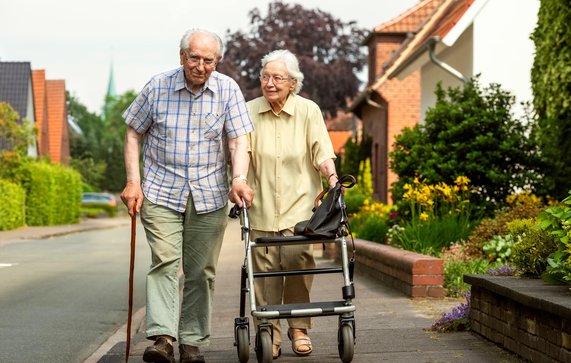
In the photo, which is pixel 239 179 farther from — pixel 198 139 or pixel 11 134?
pixel 11 134

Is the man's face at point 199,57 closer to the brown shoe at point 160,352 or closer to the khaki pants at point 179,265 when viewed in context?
the khaki pants at point 179,265

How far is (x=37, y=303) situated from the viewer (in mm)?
12383

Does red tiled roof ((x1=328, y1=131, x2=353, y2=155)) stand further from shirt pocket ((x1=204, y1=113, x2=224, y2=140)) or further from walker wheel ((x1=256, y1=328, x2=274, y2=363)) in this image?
walker wheel ((x1=256, y1=328, x2=274, y2=363))

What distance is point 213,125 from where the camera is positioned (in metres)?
6.89

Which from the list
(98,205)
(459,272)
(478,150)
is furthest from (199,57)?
(98,205)

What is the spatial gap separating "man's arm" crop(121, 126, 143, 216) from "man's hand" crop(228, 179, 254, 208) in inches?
21.7

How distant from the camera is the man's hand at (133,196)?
670 centimetres

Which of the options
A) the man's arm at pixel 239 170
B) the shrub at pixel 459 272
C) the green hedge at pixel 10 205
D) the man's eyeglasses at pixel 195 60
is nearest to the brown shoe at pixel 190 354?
the man's arm at pixel 239 170

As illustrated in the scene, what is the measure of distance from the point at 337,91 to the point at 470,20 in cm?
2525

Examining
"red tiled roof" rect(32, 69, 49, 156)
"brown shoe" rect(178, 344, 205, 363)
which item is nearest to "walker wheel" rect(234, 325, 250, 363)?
"brown shoe" rect(178, 344, 205, 363)

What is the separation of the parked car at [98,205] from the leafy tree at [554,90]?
47728mm

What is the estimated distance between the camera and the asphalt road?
8.92m

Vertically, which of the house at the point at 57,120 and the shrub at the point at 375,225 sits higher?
the house at the point at 57,120

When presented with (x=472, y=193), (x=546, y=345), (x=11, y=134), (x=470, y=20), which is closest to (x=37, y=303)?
(x=472, y=193)
